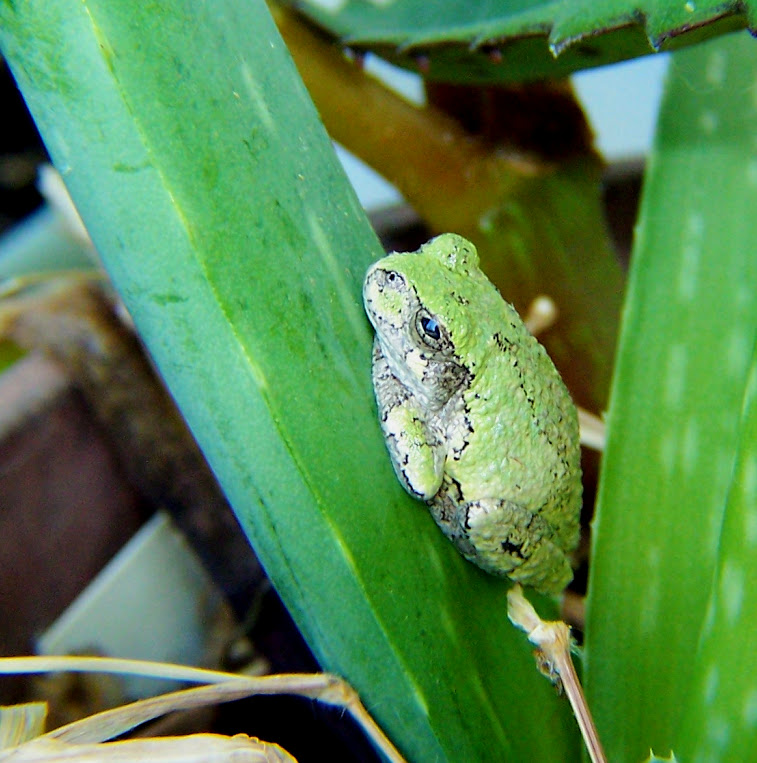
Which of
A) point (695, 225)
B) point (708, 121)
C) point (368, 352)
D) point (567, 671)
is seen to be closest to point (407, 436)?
point (368, 352)

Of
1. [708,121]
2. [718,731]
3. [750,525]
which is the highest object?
[708,121]

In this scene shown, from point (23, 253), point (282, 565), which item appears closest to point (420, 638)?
point (282, 565)

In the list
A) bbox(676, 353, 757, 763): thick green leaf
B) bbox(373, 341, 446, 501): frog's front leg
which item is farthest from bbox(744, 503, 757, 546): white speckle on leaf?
bbox(373, 341, 446, 501): frog's front leg

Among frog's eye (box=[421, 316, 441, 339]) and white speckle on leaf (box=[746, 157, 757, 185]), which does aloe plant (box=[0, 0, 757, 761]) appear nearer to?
white speckle on leaf (box=[746, 157, 757, 185])

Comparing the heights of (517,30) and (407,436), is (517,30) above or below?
above

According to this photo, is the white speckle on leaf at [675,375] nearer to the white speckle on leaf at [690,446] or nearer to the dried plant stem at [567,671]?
the white speckle on leaf at [690,446]

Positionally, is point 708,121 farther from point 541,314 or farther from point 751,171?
point 541,314

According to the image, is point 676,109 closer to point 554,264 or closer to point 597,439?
point 554,264

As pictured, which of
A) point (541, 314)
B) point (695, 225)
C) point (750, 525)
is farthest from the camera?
point (541, 314)
